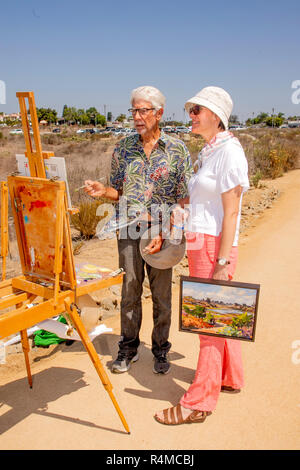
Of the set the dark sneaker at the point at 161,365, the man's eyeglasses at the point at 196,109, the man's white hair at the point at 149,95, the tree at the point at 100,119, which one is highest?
the man's white hair at the point at 149,95

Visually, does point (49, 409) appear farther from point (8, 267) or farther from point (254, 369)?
point (8, 267)

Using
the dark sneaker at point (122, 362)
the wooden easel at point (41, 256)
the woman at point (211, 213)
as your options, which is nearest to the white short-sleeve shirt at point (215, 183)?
the woman at point (211, 213)

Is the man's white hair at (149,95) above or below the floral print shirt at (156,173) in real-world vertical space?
above

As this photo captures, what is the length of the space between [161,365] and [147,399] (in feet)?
1.12

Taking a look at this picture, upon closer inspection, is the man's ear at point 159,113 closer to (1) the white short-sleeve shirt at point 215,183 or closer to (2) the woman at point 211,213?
(2) the woman at point 211,213

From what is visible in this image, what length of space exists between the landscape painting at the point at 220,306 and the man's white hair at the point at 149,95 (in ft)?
3.79

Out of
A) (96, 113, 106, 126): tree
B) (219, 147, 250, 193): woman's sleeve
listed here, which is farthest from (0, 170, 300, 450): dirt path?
(96, 113, 106, 126): tree

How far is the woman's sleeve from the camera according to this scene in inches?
85.2

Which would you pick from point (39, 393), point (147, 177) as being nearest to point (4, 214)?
point (147, 177)

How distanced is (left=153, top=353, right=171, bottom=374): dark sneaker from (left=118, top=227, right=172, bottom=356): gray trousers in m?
0.04

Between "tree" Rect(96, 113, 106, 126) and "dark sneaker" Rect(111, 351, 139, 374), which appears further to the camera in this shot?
"tree" Rect(96, 113, 106, 126)

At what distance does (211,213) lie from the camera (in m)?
2.31

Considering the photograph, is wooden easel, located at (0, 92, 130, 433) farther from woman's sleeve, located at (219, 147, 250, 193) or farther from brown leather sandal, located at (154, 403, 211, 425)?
woman's sleeve, located at (219, 147, 250, 193)

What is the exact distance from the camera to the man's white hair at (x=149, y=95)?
2662 mm
